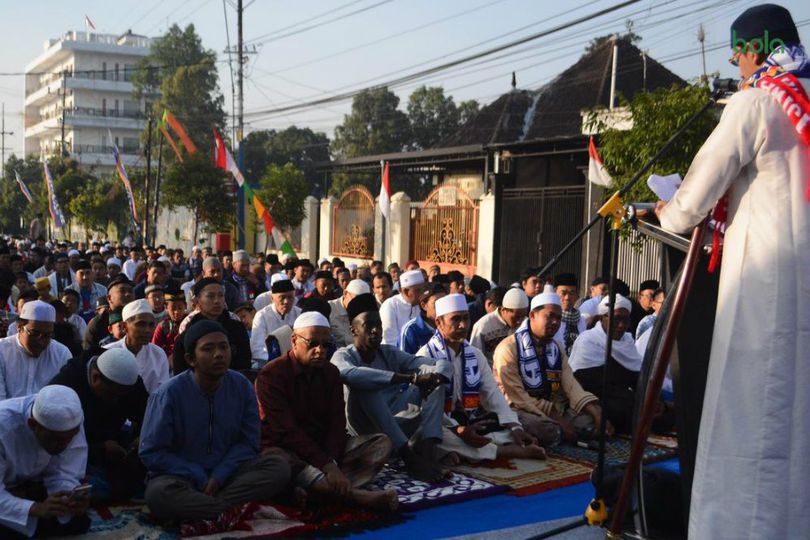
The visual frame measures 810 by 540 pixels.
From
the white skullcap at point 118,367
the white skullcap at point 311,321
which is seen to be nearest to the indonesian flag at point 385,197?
the white skullcap at point 311,321

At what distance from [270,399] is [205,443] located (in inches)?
21.7

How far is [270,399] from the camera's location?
543 centimetres

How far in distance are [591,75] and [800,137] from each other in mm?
23263

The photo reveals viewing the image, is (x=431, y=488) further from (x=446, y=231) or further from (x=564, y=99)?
(x=564, y=99)

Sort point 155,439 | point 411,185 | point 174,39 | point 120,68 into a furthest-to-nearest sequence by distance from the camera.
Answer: point 120,68 → point 174,39 → point 411,185 → point 155,439

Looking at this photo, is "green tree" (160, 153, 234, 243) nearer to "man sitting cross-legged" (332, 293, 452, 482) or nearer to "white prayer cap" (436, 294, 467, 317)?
"white prayer cap" (436, 294, 467, 317)

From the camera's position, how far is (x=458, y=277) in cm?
1124

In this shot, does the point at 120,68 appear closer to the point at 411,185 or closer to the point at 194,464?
the point at 411,185

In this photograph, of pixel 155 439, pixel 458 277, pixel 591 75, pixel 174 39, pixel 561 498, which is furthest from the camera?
pixel 174 39

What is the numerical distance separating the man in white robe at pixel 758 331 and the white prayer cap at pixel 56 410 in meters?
2.82

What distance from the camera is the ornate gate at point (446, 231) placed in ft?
60.7

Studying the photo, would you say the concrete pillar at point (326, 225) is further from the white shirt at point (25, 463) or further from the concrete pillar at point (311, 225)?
the white shirt at point (25, 463)

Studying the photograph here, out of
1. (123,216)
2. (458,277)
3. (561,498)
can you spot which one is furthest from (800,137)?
(123,216)

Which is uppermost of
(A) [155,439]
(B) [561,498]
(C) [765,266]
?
(C) [765,266]
